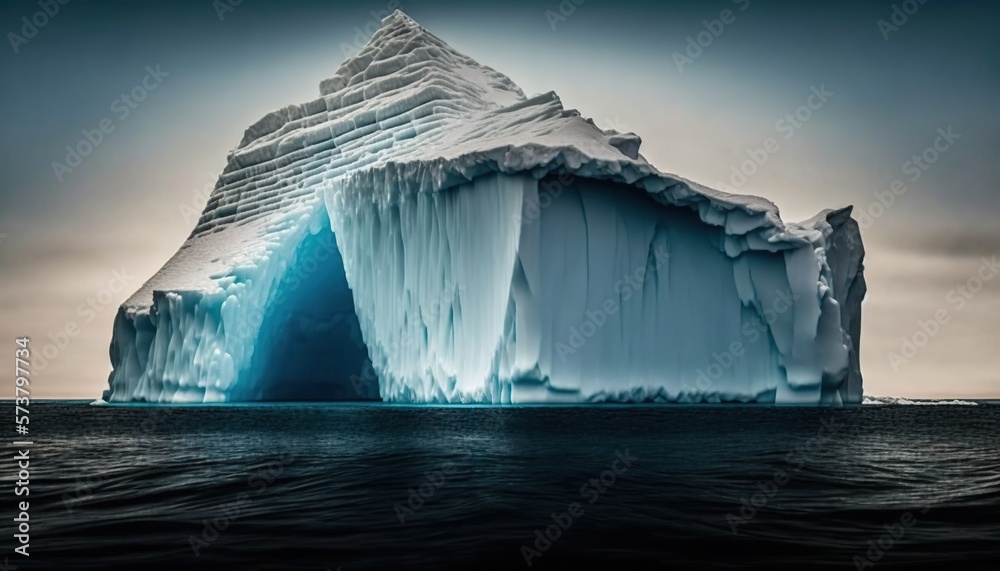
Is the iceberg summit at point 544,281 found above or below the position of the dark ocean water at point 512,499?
above

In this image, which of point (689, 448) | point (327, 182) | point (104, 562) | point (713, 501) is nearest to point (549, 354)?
point (689, 448)

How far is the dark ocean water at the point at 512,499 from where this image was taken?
734cm

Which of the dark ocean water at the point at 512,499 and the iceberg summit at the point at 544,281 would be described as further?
the iceberg summit at the point at 544,281

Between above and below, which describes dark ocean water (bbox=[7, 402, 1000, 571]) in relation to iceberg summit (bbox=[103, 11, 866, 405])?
below

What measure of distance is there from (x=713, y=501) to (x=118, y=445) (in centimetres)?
A: 1270

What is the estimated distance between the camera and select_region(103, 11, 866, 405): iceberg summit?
27.0 metres

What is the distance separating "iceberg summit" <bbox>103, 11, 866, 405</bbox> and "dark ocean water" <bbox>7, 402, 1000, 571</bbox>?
767 cm

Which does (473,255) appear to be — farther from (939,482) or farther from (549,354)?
(939,482)

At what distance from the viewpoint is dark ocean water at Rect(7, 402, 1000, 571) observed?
7.34m

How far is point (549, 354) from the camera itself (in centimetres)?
2680

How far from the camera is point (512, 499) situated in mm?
10047

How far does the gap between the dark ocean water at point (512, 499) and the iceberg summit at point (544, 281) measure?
767cm

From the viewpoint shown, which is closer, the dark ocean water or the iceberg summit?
the dark ocean water

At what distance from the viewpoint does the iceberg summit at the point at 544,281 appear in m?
27.0
